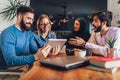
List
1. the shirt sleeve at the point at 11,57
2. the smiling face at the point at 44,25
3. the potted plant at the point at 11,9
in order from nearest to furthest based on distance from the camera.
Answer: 1. the shirt sleeve at the point at 11,57
2. the smiling face at the point at 44,25
3. the potted plant at the point at 11,9

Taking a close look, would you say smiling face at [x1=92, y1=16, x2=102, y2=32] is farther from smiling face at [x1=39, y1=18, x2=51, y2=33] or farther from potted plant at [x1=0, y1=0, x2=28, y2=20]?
potted plant at [x1=0, y1=0, x2=28, y2=20]

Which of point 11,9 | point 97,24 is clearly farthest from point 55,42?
point 11,9

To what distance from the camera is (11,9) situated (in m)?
4.25

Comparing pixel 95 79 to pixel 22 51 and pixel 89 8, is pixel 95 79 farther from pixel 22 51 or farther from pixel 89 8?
pixel 89 8

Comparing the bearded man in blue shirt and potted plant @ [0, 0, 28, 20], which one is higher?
potted plant @ [0, 0, 28, 20]

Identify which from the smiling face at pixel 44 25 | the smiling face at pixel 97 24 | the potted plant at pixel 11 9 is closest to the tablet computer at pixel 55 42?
the smiling face at pixel 97 24

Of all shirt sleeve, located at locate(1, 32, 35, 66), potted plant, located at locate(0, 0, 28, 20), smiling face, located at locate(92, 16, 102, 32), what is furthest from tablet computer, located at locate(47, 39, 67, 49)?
potted plant, located at locate(0, 0, 28, 20)

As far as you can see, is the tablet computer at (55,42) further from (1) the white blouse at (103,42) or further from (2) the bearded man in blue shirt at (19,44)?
(1) the white blouse at (103,42)

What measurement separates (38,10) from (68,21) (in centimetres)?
67

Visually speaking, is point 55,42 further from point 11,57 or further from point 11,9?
point 11,9

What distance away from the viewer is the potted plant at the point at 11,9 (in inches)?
168

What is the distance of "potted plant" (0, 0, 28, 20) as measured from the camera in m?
4.26

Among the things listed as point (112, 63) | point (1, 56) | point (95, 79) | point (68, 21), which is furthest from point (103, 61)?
point (68, 21)

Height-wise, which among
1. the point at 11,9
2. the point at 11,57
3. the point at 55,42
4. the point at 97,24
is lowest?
the point at 11,57
